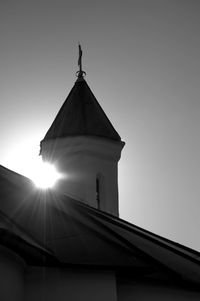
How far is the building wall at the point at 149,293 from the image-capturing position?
270 inches

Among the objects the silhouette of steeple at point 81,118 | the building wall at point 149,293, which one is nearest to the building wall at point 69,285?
the building wall at point 149,293

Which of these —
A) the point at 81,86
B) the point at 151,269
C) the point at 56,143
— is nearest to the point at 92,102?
the point at 81,86

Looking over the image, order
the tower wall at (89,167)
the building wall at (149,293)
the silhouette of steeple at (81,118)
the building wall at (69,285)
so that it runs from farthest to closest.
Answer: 1. the silhouette of steeple at (81,118)
2. the tower wall at (89,167)
3. the building wall at (149,293)
4. the building wall at (69,285)

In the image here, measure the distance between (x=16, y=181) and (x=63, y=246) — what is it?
2061mm

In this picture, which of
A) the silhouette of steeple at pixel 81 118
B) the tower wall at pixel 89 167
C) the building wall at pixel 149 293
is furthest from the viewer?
the silhouette of steeple at pixel 81 118

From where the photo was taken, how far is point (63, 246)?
266 inches

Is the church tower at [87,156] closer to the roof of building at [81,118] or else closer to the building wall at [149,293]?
the roof of building at [81,118]

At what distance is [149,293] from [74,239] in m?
1.28

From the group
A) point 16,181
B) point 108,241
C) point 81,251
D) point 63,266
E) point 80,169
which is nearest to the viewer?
point 63,266

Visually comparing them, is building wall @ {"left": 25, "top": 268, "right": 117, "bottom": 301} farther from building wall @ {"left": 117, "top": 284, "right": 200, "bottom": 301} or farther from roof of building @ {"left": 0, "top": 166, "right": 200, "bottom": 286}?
building wall @ {"left": 117, "top": 284, "right": 200, "bottom": 301}

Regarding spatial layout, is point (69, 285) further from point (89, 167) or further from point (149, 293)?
point (89, 167)

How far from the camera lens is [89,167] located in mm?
12453

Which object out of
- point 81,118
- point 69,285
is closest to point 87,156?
point 81,118

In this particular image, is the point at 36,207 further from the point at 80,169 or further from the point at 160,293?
the point at 80,169
